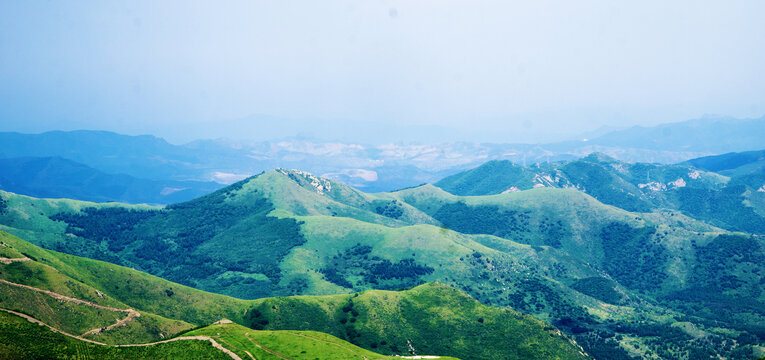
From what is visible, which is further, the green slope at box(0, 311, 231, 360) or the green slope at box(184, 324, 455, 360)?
the green slope at box(184, 324, 455, 360)

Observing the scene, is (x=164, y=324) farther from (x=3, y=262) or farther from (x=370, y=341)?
(x=370, y=341)

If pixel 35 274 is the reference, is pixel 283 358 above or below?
below

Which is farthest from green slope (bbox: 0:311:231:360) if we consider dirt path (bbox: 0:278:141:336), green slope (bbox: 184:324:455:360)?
dirt path (bbox: 0:278:141:336)

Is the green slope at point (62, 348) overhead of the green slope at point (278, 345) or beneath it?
overhead

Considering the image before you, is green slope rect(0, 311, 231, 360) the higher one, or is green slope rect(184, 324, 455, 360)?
green slope rect(0, 311, 231, 360)

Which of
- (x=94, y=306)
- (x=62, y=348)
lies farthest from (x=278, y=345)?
(x=94, y=306)

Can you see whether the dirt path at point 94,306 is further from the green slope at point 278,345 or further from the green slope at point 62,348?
the green slope at point 278,345

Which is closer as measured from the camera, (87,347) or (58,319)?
(87,347)

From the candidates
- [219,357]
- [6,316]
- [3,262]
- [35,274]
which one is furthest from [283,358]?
[3,262]

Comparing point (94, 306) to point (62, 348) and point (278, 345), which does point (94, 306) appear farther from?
point (278, 345)

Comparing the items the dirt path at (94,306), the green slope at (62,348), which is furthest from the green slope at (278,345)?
the dirt path at (94,306)

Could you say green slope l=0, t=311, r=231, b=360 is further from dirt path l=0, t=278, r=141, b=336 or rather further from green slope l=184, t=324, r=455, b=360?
dirt path l=0, t=278, r=141, b=336
